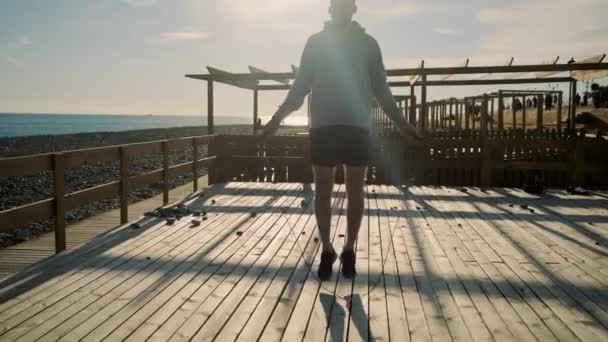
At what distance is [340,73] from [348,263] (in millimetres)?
1340

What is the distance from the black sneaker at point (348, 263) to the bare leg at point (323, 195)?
182mm

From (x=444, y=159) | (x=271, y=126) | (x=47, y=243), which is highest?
(x=271, y=126)

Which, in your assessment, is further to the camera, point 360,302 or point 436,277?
point 436,277

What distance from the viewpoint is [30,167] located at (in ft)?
15.3

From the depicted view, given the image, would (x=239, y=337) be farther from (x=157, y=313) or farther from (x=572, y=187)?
(x=572, y=187)

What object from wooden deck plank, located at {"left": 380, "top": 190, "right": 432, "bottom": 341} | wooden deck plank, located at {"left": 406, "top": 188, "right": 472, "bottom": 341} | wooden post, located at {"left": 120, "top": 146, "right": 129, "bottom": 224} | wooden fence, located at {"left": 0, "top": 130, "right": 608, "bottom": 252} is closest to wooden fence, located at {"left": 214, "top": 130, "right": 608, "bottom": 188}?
wooden fence, located at {"left": 0, "top": 130, "right": 608, "bottom": 252}

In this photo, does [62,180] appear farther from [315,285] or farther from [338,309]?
[338,309]

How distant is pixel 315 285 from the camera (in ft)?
12.1

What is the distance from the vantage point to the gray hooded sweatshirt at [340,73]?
3574 mm

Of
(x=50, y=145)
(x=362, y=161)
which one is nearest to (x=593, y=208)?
(x=362, y=161)

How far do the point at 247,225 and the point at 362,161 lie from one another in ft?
9.09

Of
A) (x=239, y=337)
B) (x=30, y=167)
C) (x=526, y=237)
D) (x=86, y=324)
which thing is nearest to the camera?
(x=239, y=337)

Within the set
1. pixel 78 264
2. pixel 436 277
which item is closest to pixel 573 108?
pixel 436 277

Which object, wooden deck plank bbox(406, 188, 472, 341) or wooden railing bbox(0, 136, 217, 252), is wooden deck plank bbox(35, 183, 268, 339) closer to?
wooden railing bbox(0, 136, 217, 252)
